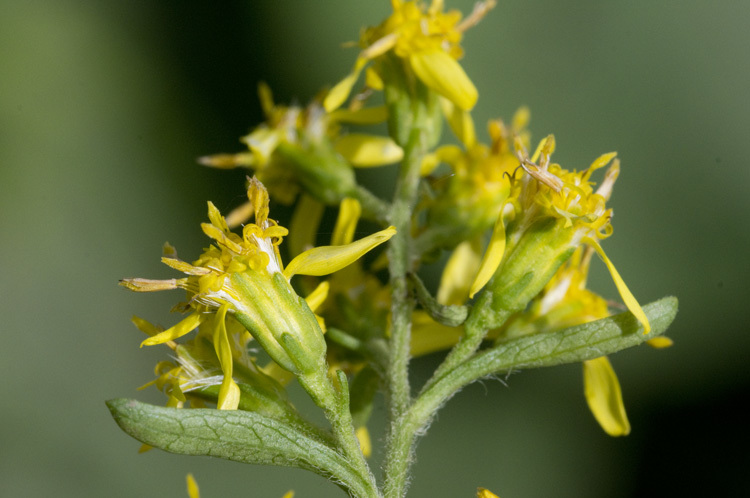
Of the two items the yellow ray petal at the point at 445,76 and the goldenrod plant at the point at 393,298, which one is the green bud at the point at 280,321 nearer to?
the goldenrod plant at the point at 393,298

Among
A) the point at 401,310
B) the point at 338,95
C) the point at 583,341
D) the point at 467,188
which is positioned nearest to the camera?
the point at 583,341

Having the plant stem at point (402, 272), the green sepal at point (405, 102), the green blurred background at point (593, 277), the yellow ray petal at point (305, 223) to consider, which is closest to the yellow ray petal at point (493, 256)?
the plant stem at point (402, 272)

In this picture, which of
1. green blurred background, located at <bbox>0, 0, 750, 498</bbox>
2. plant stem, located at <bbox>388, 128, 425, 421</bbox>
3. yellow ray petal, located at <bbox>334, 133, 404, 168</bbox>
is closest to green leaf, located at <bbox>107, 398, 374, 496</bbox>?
plant stem, located at <bbox>388, 128, 425, 421</bbox>

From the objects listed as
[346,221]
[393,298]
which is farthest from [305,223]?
[393,298]

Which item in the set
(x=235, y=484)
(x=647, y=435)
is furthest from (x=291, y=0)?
(x=647, y=435)

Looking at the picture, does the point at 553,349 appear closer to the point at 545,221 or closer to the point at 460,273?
the point at 545,221

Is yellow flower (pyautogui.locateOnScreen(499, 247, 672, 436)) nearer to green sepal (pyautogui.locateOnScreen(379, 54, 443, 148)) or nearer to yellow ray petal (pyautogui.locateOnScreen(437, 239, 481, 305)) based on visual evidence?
yellow ray petal (pyautogui.locateOnScreen(437, 239, 481, 305))

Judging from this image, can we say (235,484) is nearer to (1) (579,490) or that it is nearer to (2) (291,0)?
(1) (579,490)
